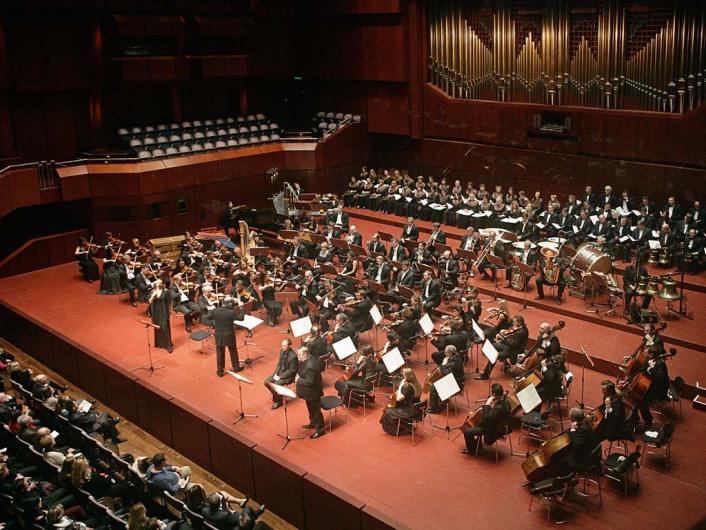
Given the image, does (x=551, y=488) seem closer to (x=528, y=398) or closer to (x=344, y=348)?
(x=528, y=398)

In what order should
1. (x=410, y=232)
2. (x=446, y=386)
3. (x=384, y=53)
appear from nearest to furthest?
1. (x=446, y=386)
2. (x=410, y=232)
3. (x=384, y=53)

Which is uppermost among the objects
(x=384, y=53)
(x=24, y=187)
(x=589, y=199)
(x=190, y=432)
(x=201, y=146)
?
(x=384, y=53)

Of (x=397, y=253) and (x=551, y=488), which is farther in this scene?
(x=397, y=253)

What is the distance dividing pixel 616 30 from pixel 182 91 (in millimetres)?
12436

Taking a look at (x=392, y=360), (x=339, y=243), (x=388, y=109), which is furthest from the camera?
(x=388, y=109)

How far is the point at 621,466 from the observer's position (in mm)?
8875

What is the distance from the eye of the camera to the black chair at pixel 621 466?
885 centimetres

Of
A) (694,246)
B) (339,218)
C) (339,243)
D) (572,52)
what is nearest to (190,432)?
(339,243)

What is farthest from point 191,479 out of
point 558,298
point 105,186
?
point 105,186

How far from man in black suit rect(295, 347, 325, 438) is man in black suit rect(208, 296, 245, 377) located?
200 centimetres

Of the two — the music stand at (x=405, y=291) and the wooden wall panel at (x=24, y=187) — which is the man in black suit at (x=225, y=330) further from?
the wooden wall panel at (x=24, y=187)

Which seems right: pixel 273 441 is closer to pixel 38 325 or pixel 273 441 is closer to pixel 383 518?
pixel 383 518

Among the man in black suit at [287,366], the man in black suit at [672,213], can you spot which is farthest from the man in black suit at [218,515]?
the man in black suit at [672,213]

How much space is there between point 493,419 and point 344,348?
8.11 ft
